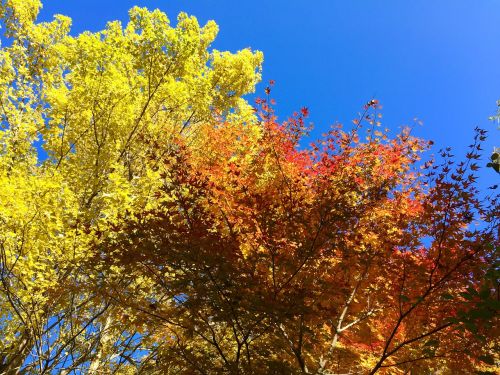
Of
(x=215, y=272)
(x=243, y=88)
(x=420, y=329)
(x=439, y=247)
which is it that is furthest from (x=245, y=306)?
(x=243, y=88)

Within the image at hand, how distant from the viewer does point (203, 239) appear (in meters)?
4.48

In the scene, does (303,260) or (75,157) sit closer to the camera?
(303,260)

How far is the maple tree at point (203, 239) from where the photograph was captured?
472cm

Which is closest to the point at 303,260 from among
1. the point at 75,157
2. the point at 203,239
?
the point at 203,239

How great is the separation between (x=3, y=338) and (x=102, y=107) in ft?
17.5

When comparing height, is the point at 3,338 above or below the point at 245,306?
above

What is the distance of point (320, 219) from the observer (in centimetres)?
525

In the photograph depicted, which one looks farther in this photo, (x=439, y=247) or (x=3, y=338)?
(x=3, y=338)

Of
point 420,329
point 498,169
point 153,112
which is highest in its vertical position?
point 153,112

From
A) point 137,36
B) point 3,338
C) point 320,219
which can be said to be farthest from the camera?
point 137,36

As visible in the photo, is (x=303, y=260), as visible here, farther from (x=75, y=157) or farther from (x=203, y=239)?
(x=75, y=157)

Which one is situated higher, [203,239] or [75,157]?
[75,157]

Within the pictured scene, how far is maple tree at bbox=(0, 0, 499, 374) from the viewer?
186 inches

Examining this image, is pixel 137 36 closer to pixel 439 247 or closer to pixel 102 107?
pixel 102 107
